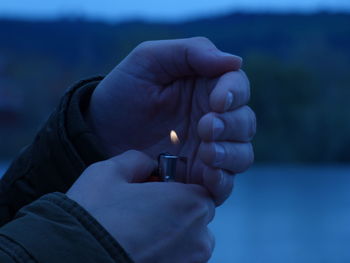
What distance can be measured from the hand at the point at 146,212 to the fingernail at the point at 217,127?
0.10m

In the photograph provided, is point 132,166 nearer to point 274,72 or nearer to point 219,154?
point 219,154

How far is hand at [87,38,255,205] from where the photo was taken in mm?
1009

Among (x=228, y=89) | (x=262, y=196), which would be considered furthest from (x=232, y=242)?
(x=228, y=89)

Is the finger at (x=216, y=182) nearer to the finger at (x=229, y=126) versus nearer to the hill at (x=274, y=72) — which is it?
the finger at (x=229, y=126)

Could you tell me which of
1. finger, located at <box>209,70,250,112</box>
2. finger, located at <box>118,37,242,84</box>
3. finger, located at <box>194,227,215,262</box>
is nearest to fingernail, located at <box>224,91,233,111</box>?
finger, located at <box>209,70,250,112</box>

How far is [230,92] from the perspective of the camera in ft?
3.27

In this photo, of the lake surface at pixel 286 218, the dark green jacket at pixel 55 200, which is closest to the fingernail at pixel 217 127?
the dark green jacket at pixel 55 200

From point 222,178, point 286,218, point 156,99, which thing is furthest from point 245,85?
point 286,218

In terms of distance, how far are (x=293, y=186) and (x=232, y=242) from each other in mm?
859

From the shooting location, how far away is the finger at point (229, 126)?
0.98 meters

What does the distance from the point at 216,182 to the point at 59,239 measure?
14.2 inches

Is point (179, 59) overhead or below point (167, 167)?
overhead

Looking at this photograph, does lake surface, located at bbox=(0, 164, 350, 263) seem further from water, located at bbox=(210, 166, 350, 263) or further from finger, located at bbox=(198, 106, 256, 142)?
finger, located at bbox=(198, 106, 256, 142)

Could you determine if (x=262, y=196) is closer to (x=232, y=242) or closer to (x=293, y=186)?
(x=293, y=186)
